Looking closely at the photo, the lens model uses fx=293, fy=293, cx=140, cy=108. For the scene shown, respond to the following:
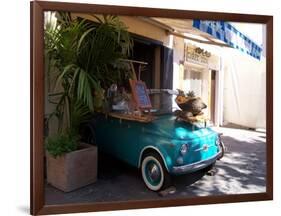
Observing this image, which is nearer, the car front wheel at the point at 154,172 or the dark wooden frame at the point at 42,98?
the dark wooden frame at the point at 42,98

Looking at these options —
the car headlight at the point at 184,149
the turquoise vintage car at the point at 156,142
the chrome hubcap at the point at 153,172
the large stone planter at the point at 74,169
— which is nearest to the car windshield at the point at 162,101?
the turquoise vintage car at the point at 156,142

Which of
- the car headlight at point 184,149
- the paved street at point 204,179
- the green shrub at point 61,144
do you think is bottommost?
the paved street at point 204,179

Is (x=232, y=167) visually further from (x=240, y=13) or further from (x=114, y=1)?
(x=114, y=1)

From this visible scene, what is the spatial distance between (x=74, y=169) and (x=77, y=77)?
720mm

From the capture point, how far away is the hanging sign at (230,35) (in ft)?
8.13

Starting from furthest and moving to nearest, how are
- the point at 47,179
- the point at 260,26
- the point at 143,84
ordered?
the point at 260,26 < the point at 143,84 < the point at 47,179

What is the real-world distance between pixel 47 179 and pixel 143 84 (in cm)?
104

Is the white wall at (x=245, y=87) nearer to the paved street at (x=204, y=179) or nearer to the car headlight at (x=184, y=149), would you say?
the paved street at (x=204, y=179)

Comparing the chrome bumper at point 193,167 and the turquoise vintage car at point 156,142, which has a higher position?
the turquoise vintage car at point 156,142

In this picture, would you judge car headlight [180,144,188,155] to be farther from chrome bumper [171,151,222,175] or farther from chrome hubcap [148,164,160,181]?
chrome hubcap [148,164,160,181]

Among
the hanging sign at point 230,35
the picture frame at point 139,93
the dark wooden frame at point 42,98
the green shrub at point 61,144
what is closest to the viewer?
the dark wooden frame at point 42,98

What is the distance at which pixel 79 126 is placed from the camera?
2361 millimetres

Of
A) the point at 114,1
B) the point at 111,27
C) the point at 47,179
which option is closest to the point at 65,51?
the point at 111,27

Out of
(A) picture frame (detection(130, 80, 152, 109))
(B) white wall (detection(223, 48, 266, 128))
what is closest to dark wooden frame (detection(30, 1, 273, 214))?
(B) white wall (detection(223, 48, 266, 128))
